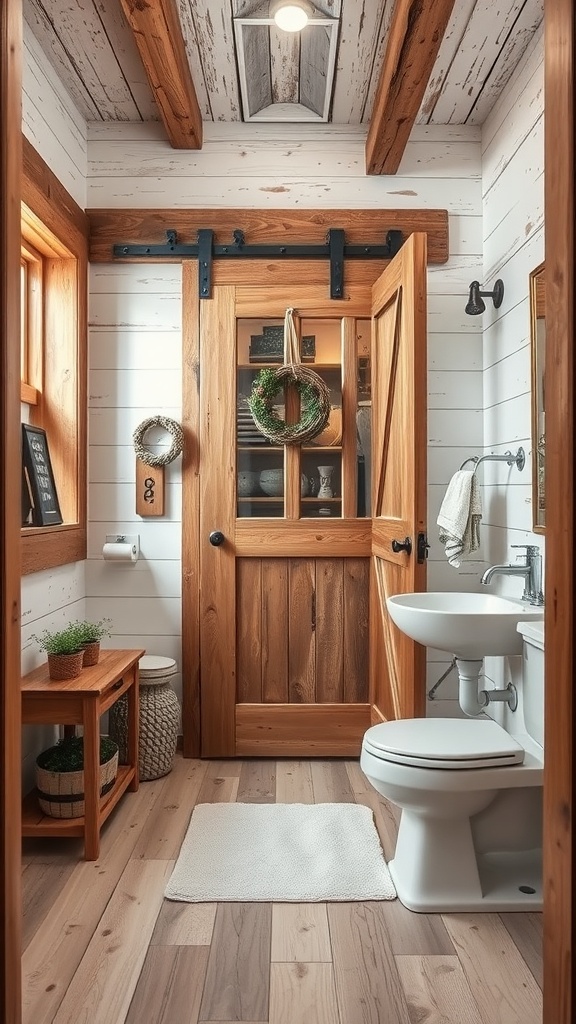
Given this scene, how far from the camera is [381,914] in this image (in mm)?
2068

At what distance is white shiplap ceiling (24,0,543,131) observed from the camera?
8.73 ft

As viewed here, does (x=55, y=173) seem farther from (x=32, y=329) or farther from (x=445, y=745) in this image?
(x=445, y=745)

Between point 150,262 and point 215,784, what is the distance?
7.43 ft

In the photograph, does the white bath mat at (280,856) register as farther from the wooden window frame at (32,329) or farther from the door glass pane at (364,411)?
the wooden window frame at (32,329)

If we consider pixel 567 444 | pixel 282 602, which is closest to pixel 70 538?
pixel 282 602

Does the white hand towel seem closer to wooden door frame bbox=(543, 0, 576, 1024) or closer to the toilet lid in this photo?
the toilet lid

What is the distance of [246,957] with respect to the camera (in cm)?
186

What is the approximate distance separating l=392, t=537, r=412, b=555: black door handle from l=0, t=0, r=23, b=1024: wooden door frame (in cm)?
168

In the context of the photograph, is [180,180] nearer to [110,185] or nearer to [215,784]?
[110,185]

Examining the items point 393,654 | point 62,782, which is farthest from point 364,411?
point 62,782

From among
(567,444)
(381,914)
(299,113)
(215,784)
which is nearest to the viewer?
(567,444)

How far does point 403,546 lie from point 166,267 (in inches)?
67.5

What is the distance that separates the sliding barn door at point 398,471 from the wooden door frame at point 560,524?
4.74ft

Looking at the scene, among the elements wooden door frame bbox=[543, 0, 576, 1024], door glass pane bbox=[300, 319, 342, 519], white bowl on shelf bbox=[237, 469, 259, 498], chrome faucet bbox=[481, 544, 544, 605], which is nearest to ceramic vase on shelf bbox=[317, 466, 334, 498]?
door glass pane bbox=[300, 319, 342, 519]
